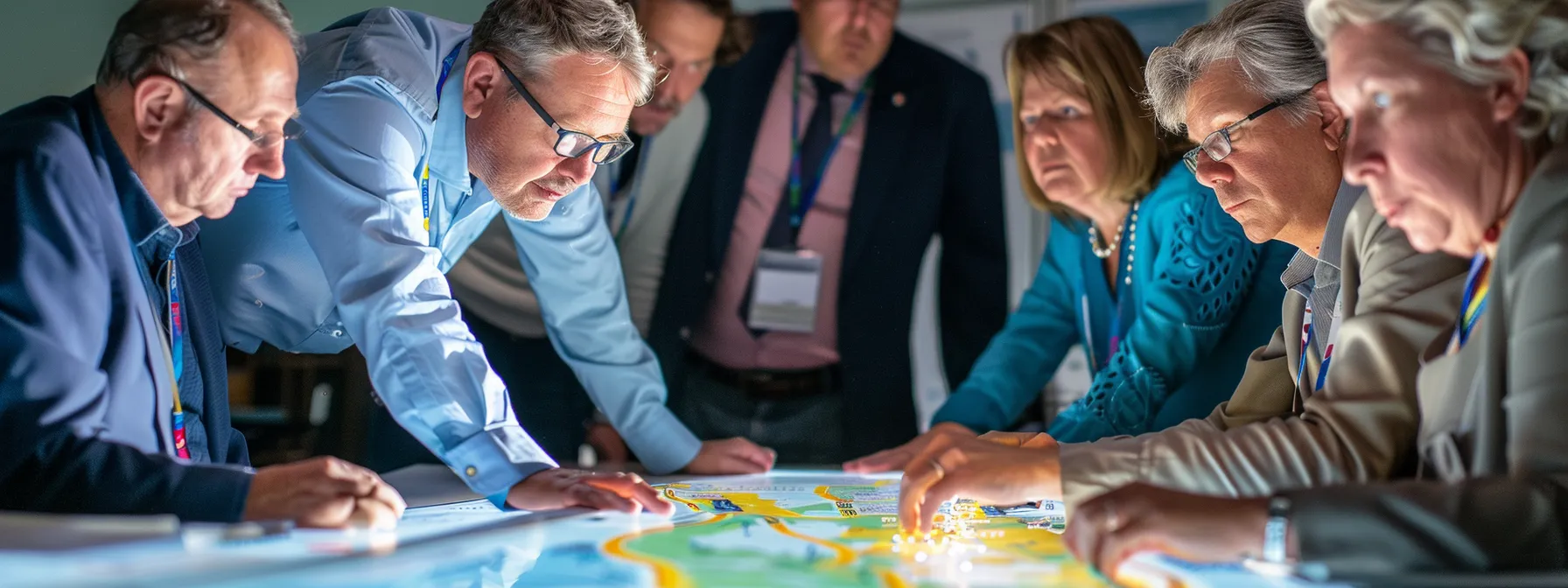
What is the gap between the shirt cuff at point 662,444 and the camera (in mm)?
2281

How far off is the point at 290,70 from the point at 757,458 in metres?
1.14

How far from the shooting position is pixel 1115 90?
2.32 meters

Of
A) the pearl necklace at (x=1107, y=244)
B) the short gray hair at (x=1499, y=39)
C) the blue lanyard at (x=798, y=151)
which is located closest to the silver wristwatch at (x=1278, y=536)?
the short gray hair at (x=1499, y=39)

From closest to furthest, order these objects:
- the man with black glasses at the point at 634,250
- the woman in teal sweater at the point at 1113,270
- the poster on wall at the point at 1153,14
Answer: the woman in teal sweater at the point at 1113,270 < the man with black glasses at the point at 634,250 < the poster on wall at the point at 1153,14

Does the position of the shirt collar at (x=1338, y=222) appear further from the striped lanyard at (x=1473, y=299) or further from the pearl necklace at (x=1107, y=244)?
the pearl necklace at (x=1107, y=244)

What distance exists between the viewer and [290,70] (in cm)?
143

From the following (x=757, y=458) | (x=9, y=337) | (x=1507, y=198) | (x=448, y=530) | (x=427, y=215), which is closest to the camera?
(x=1507, y=198)

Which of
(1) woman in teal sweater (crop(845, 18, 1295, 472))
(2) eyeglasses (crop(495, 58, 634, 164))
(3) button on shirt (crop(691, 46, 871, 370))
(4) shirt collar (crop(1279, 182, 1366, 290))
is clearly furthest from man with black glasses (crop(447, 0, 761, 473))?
(4) shirt collar (crop(1279, 182, 1366, 290))

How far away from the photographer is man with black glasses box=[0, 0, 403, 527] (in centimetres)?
121

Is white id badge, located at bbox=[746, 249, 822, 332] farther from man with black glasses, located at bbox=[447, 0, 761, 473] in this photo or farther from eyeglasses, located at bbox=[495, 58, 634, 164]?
eyeglasses, located at bbox=[495, 58, 634, 164]

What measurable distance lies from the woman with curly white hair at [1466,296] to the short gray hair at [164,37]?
1.06m

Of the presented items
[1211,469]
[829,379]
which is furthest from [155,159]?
[829,379]

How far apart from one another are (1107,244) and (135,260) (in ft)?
5.70

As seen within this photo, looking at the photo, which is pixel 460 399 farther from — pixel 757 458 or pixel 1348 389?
pixel 1348 389
